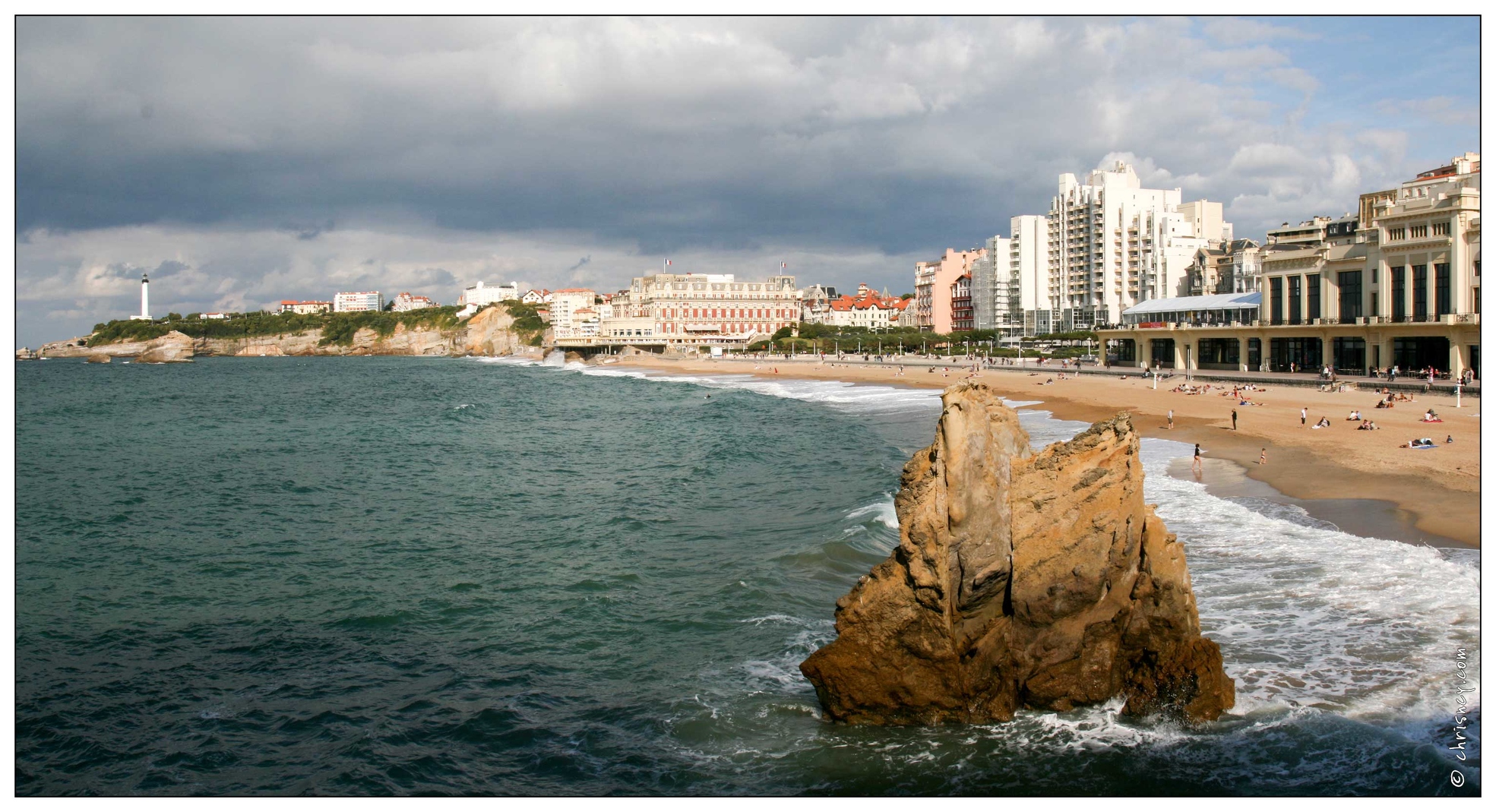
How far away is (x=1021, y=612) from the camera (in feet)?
34.1

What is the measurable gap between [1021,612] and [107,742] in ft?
35.5

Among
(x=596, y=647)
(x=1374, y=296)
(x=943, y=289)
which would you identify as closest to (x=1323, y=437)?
(x=596, y=647)

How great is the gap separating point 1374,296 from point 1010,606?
5814 cm

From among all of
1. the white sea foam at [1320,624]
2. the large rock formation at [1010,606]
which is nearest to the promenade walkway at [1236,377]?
the white sea foam at [1320,624]

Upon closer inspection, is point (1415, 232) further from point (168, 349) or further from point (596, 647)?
point (168, 349)

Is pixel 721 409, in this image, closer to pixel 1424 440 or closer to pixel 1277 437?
pixel 1277 437

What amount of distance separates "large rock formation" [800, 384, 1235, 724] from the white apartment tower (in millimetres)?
118882

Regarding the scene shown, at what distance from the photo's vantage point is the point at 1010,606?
34.3 ft

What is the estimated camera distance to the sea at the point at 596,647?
9789mm

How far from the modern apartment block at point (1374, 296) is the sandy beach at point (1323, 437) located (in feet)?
24.8

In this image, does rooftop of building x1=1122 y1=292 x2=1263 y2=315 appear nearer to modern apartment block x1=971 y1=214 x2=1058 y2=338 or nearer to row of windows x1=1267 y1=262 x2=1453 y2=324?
row of windows x1=1267 y1=262 x2=1453 y2=324

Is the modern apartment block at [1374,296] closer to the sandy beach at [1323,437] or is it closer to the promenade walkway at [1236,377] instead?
the promenade walkway at [1236,377]

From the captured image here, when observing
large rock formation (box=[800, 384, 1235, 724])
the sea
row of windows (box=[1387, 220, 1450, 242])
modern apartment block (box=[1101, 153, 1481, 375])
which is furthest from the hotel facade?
large rock formation (box=[800, 384, 1235, 724])

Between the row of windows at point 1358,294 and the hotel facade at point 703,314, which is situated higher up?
the hotel facade at point 703,314
